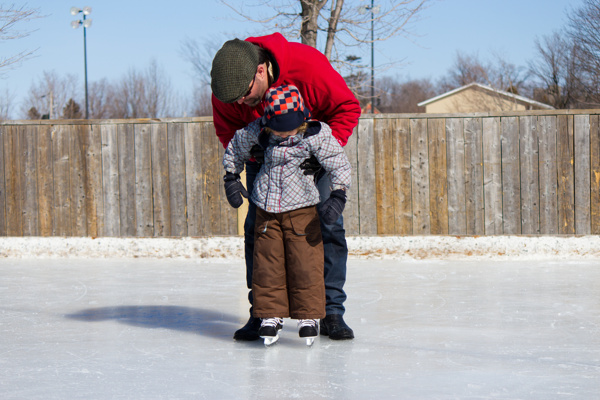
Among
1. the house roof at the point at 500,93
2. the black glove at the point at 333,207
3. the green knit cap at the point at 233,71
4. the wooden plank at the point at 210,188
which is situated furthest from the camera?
the house roof at the point at 500,93

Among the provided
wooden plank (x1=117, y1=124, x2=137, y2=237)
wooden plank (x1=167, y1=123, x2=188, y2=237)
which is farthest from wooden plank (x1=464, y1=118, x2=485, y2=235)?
wooden plank (x1=117, y1=124, x2=137, y2=237)

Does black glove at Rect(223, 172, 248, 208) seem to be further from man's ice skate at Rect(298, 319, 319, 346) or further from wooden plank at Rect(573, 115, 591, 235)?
wooden plank at Rect(573, 115, 591, 235)

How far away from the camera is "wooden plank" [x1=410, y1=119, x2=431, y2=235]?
5.84m

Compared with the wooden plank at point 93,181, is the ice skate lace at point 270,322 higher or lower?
lower

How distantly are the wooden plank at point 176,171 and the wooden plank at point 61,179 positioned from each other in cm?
98

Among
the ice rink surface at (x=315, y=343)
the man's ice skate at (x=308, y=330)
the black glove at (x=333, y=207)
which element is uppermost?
the black glove at (x=333, y=207)

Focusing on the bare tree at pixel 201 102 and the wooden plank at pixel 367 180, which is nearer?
the wooden plank at pixel 367 180

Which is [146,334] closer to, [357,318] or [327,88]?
[357,318]

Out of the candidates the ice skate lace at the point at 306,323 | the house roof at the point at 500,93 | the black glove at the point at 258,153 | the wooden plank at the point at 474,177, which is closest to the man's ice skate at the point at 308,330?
the ice skate lace at the point at 306,323

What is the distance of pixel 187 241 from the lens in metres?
5.95

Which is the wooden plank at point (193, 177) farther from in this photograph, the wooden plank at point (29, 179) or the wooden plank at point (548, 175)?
the wooden plank at point (548, 175)

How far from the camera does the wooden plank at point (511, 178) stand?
5.77m

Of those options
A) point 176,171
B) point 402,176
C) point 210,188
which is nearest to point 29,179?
point 176,171

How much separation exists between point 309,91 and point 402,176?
348 centimetres
